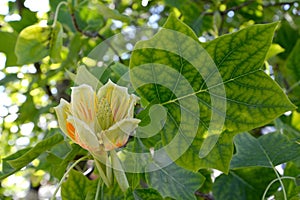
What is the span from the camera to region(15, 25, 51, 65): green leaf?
2.64 feet

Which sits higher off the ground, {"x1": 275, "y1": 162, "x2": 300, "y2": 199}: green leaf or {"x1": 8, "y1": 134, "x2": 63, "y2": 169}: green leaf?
{"x1": 8, "y1": 134, "x2": 63, "y2": 169}: green leaf

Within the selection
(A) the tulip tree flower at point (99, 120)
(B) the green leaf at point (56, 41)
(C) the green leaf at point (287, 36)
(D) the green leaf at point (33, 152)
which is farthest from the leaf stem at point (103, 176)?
(C) the green leaf at point (287, 36)

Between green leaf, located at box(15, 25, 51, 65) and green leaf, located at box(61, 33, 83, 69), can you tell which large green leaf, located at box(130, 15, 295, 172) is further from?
green leaf, located at box(61, 33, 83, 69)

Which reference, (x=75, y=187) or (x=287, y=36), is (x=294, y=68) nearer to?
(x=287, y=36)

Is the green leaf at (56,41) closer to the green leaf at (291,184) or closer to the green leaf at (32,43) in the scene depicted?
the green leaf at (32,43)

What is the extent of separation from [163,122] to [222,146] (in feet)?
0.26

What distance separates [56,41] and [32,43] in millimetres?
43

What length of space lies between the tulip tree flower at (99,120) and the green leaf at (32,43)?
1.04 feet

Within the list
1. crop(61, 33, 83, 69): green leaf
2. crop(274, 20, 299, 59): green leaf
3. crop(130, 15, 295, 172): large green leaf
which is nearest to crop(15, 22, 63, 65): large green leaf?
crop(61, 33, 83, 69): green leaf

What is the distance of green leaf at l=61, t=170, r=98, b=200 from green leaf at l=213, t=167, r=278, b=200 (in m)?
0.26

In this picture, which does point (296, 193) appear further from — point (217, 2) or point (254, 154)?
point (217, 2)

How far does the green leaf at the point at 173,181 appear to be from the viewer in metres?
0.65

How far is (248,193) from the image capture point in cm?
81

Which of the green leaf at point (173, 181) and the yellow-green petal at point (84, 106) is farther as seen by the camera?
the green leaf at point (173, 181)
